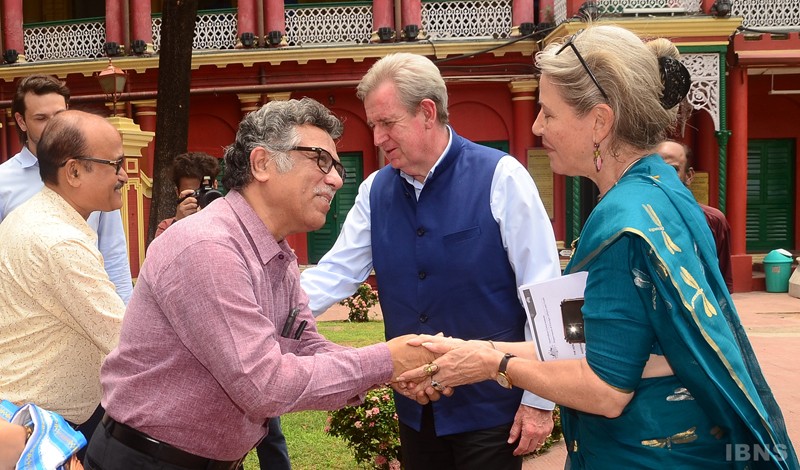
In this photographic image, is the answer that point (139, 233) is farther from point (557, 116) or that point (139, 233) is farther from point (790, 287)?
point (557, 116)

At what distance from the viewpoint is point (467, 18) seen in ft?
60.4

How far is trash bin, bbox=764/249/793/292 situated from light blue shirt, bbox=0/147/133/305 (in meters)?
14.0

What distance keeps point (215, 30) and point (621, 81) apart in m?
17.7

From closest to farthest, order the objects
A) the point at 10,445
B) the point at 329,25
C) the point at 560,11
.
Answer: the point at 10,445
the point at 560,11
the point at 329,25

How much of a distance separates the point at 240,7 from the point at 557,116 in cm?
1708

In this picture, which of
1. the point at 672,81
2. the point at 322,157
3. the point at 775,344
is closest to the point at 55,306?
the point at 322,157

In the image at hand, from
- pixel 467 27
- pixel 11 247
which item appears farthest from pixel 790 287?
pixel 11 247

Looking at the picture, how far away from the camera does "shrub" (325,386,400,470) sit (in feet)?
17.0

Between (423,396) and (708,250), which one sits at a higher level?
(708,250)

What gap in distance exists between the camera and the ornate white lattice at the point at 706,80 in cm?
1566

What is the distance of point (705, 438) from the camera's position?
2.17 m

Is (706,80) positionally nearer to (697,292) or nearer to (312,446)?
(312,446)

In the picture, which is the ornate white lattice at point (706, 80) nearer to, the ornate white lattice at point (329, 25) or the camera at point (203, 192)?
the ornate white lattice at point (329, 25)

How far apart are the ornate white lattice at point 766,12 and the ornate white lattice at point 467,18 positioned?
4602mm
